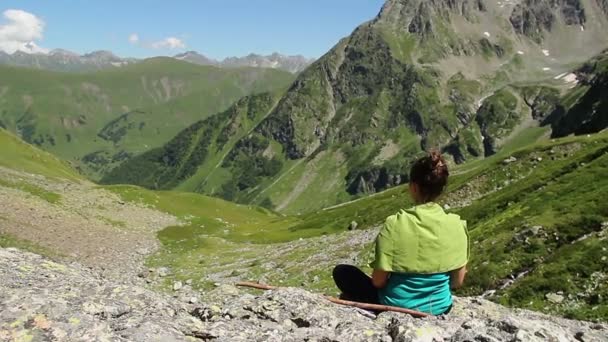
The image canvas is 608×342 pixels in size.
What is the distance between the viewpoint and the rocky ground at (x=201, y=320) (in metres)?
11.5

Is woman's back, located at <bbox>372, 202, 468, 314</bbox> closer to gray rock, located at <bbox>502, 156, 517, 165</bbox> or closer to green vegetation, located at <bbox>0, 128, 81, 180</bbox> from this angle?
gray rock, located at <bbox>502, 156, 517, 165</bbox>

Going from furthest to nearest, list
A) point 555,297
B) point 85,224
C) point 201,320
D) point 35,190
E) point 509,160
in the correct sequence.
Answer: point 35,190 < point 509,160 < point 85,224 < point 555,297 < point 201,320

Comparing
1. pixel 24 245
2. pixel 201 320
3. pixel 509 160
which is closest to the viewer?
pixel 201 320

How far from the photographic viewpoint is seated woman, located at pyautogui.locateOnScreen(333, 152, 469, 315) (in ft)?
39.3

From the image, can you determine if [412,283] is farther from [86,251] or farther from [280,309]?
[86,251]

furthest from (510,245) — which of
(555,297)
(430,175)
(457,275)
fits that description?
(430,175)

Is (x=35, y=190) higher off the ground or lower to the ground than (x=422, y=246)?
lower

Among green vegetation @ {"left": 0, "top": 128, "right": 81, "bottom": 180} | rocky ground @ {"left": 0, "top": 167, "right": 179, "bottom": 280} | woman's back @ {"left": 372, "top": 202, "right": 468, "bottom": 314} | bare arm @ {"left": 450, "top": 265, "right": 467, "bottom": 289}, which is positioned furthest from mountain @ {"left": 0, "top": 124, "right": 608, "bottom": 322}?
woman's back @ {"left": 372, "top": 202, "right": 468, "bottom": 314}

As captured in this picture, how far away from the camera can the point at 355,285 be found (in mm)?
14562

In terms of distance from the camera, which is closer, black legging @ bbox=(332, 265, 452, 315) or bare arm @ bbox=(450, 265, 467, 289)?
bare arm @ bbox=(450, 265, 467, 289)

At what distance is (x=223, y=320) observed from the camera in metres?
13.9

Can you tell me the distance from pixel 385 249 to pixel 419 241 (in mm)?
747

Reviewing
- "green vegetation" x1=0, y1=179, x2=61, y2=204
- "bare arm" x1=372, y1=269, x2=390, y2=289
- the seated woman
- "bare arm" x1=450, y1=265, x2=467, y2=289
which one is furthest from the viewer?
"green vegetation" x1=0, y1=179, x2=61, y2=204

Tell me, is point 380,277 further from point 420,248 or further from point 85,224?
point 85,224
